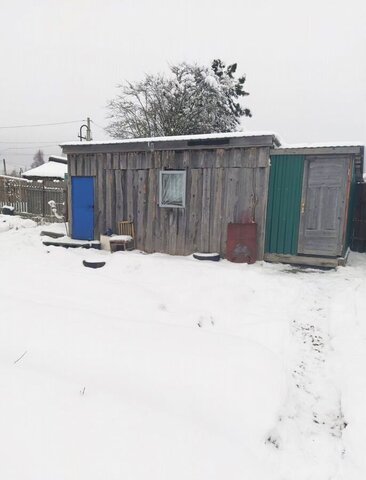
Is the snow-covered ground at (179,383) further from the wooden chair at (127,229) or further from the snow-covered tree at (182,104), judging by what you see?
the snow-covered tree at (182,104)

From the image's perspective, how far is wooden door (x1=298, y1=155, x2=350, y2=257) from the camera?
22.2ft

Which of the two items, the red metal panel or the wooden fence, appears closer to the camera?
the red metal panel

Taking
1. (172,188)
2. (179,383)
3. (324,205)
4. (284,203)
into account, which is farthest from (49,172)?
(179,383)

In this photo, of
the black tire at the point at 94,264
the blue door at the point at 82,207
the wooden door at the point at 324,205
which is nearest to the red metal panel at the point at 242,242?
the wooden door at the point at 324,205

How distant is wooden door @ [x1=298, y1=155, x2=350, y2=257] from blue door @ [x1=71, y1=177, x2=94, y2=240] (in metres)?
5.69

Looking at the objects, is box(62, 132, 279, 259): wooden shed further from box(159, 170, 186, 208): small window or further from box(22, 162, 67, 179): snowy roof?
box(22, 162, 67, 179): snowy roof

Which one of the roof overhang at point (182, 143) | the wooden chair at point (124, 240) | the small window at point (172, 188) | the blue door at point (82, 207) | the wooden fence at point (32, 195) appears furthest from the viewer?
the wooden fence at point (32, 195)

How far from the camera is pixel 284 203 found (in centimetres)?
717

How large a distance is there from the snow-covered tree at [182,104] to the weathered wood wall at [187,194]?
1136 cm

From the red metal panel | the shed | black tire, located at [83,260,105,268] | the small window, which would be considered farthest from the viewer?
the small window

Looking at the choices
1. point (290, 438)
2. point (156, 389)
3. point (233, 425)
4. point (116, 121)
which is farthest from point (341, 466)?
point (116, 121)

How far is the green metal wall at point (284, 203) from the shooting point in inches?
276

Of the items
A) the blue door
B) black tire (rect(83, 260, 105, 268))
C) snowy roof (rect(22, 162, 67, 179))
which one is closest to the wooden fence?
snowy roof (rect(22, 162, 67, 179))

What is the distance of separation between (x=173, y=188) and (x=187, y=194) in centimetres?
43
